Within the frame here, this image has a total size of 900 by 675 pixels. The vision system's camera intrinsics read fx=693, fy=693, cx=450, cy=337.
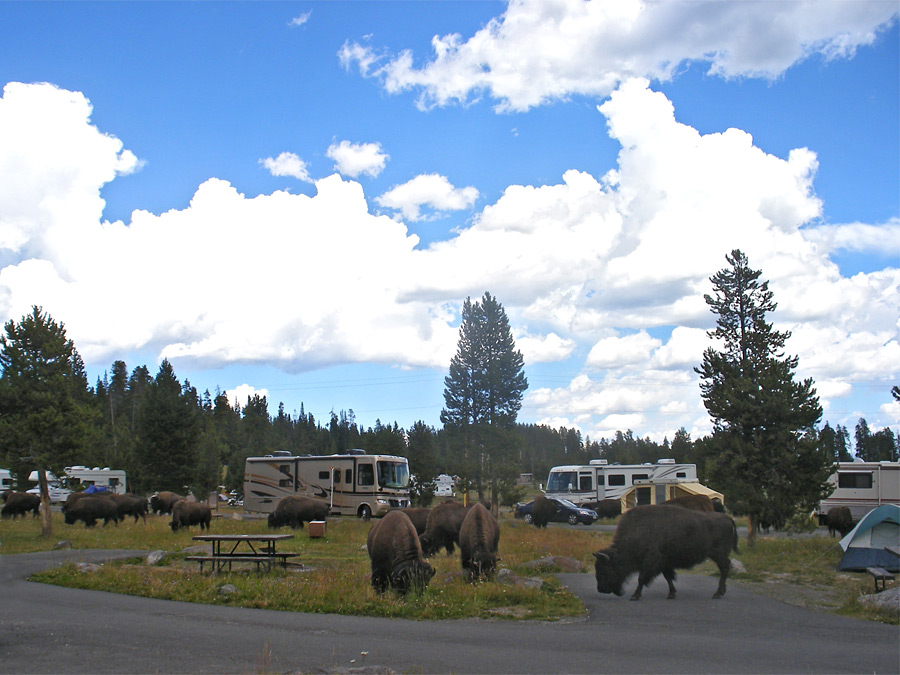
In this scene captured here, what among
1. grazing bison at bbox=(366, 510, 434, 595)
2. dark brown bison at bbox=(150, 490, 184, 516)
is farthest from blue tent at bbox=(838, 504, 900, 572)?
dark brown bison at bbox=(150, 490, 184, 516)

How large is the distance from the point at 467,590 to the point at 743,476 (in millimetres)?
12748

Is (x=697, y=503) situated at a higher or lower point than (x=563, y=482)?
higher

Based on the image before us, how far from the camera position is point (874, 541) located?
16594mm

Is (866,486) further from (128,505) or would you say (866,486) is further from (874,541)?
(128,505)

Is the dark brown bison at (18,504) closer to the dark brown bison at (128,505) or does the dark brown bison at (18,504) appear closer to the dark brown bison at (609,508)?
the dark brown bison at (128,505)

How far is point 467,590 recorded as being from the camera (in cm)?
1280

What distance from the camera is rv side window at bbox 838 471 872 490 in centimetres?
3192

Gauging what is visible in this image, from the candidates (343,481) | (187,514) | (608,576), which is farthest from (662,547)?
(343,481)

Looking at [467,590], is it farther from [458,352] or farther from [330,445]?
[330,445]

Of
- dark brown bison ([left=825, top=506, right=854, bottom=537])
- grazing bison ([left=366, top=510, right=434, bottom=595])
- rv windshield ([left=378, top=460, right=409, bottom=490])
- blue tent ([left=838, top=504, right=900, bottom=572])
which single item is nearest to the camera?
grazing bison ([left=366, top=510, right=434, bottom=595])

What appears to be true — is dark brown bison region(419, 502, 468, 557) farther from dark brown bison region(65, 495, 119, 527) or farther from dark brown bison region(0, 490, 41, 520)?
dark brown bison region(0, 490, 41, 520)

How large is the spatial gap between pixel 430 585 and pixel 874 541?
1103 cm

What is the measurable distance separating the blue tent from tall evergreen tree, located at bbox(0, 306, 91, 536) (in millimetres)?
25277

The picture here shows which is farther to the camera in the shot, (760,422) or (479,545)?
(760,422)
